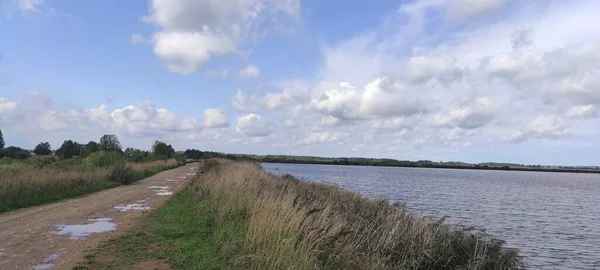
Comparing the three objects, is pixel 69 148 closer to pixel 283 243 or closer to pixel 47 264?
pixel 47 264

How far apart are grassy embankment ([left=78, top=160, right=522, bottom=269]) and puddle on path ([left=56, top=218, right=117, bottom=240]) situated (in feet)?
3.43

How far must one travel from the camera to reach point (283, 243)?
9.12m

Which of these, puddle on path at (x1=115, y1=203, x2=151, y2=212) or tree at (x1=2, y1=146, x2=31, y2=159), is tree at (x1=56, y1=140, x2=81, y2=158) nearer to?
tree at (x1=2, y1=146, x2=31, y2=159)

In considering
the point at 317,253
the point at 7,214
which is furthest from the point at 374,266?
the point at 7,214

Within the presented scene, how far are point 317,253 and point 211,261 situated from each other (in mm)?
2246

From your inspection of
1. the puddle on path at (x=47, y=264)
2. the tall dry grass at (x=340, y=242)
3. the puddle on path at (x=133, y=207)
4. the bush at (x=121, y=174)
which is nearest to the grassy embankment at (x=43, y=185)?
the bush at (x=121, y=174)

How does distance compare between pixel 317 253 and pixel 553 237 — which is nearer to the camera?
pixel 317 253

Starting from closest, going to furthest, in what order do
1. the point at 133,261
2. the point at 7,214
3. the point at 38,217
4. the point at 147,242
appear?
the point at 133,261 → the point at 147,242 → the point at 38,217 → the point at 7,214

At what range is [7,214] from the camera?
51.4 ft

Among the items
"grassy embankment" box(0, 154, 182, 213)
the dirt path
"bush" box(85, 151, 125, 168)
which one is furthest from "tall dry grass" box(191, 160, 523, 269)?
"bush" box(85, 151, 125, 168)

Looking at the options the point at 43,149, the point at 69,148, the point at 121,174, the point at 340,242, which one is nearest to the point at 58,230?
the point at 340,242

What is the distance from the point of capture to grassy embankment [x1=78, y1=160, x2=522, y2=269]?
28.6 feet

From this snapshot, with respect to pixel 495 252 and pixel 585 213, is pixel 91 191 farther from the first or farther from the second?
pixel 585 213

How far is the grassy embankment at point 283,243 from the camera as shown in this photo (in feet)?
28.6
